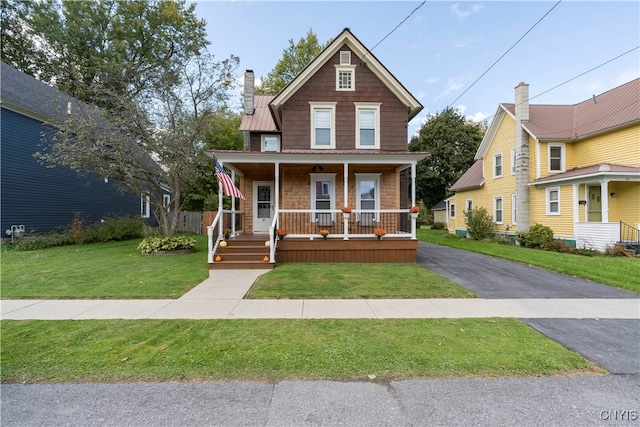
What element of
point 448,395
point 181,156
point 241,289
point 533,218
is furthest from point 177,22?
point 448,395

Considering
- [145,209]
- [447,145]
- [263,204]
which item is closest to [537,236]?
[263,204]

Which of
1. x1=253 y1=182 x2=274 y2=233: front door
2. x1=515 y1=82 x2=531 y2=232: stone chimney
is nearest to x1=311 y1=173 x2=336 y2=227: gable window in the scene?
x1=253 y1=182 x2=274 y2=233: front door

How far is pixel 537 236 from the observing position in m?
14.7

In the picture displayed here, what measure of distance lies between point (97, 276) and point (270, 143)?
882 centimetres

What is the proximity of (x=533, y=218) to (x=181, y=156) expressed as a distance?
1821cm

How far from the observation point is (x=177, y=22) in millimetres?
27609

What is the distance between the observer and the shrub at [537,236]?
14398 millimetres

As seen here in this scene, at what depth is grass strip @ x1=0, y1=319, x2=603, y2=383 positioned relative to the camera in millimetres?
3059

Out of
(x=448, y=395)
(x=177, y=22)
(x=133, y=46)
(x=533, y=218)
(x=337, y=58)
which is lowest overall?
(x=448, y=395)

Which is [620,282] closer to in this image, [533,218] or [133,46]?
[533,218]

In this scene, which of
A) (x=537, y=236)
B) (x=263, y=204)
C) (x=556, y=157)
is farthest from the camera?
(x=556, y=157)

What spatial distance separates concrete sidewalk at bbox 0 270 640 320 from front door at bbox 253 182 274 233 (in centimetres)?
702

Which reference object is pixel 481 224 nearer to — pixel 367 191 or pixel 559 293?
pixel 367 191

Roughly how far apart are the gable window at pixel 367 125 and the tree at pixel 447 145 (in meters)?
24.4
